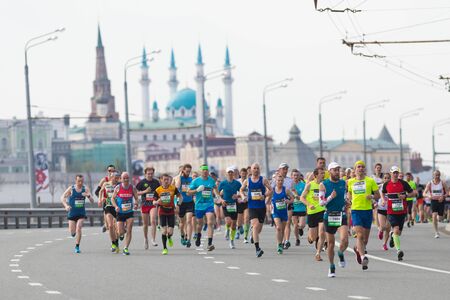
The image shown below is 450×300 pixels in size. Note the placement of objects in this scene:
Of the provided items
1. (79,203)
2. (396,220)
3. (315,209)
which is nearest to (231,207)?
(79,203)

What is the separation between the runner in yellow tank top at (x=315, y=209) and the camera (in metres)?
24.9

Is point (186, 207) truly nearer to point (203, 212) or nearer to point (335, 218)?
point (203, 212)

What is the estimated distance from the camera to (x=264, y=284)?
19.7 meters

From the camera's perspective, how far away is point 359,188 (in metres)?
23.1

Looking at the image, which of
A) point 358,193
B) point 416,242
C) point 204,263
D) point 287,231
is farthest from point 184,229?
point 358,193

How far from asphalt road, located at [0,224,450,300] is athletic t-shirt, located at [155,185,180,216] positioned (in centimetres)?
75

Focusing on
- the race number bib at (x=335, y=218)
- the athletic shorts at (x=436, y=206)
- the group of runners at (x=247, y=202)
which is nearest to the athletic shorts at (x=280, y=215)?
the group of runners at (x=247, y=202)

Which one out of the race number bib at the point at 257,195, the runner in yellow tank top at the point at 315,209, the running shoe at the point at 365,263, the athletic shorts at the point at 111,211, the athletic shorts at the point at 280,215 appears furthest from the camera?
the athletic shorts at the point at 111,211

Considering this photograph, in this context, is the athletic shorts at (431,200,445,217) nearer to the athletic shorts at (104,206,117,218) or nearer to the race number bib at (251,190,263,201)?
the athletic shorts at (104,206,117,218)

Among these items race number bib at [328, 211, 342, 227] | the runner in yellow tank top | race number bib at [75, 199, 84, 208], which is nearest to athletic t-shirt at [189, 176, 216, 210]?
race number bib at [75, 199, 84, 208]

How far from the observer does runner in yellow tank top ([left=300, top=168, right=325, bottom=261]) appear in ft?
81.6

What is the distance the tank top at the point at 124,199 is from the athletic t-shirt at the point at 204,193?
4.37ft

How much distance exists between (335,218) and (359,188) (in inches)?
51.4

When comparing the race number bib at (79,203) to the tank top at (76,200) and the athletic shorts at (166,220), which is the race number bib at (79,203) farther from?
the athletic shorts at (166,220)
